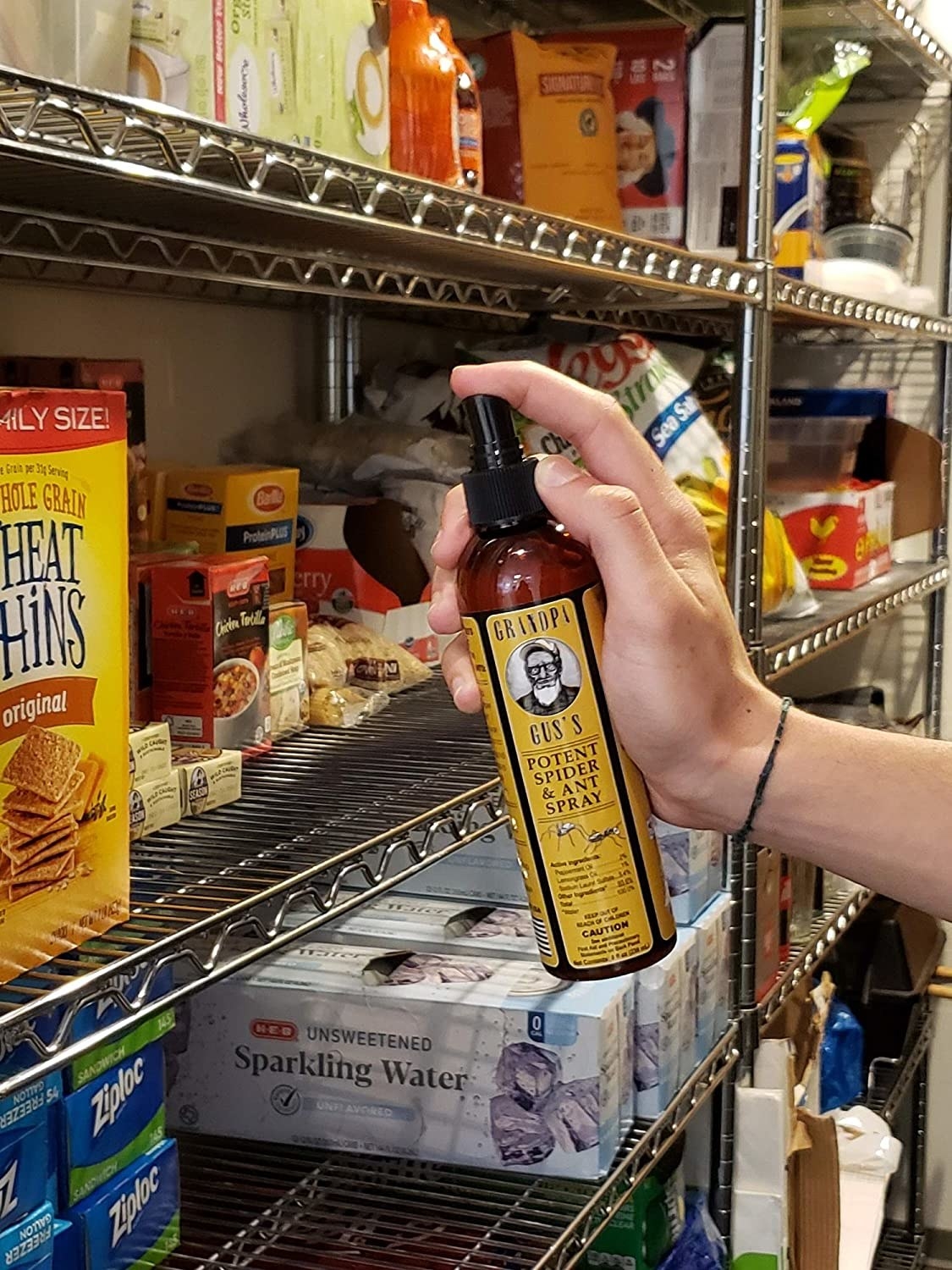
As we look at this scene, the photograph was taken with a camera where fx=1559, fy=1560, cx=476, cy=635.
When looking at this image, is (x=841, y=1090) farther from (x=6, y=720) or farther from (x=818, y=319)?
(x=6, y=720)

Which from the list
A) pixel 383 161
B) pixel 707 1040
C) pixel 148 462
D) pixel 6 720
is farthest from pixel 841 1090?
pixel 6 720

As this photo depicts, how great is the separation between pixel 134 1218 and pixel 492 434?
608 millimetres

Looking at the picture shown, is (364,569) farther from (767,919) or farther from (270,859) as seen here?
(767,919)

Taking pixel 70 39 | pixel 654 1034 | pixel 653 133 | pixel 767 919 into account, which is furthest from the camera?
pixel 767 919

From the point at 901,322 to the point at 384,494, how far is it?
1117 mm

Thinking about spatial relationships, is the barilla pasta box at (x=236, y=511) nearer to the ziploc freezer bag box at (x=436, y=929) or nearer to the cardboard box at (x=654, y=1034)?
the ziploc freezer bag box at (x=436, y=929)

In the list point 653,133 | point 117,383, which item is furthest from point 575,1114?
point 653,133

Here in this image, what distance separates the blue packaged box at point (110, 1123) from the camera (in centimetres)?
100

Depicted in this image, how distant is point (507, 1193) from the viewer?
1.44 m

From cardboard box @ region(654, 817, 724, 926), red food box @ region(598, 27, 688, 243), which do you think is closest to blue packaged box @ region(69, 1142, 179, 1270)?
cardboard box @ region(654, 817, 724, 926)

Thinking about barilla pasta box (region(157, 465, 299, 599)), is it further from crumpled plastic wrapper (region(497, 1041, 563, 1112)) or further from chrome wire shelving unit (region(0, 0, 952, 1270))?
crumpled plastic wrapper (region(497, 1041, 563, 1112))

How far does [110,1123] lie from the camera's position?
41.4 inches

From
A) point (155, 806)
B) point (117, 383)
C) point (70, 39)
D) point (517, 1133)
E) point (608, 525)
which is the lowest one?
point (517, 1133)

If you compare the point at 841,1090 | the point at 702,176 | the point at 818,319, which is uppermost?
the point at 702,176
